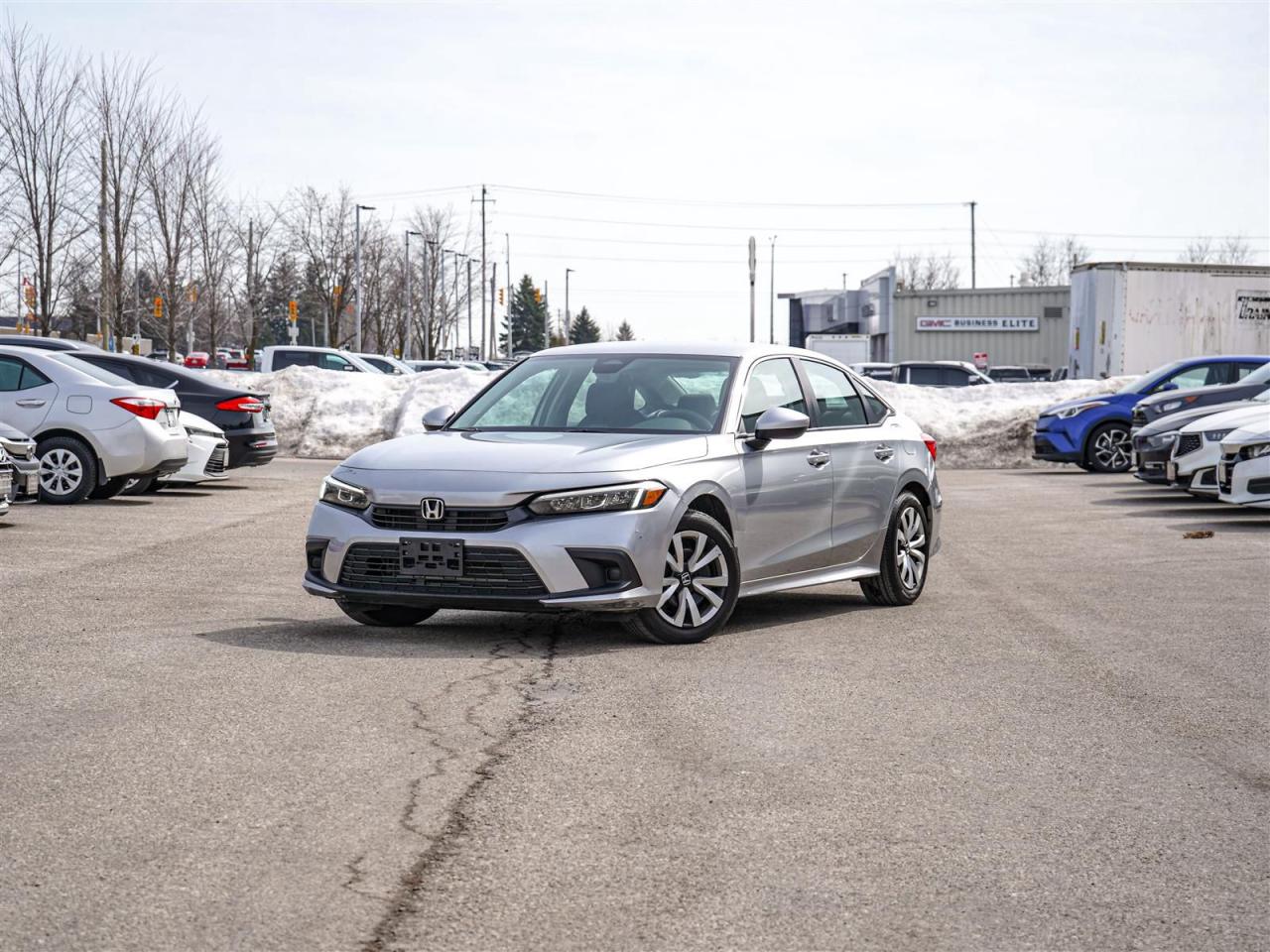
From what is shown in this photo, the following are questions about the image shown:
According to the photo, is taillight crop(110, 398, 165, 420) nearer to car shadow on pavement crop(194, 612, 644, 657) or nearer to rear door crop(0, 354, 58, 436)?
rear door crop(0, 354, 58, 436)

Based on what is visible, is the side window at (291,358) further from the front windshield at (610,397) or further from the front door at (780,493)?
the front door at (780,493)

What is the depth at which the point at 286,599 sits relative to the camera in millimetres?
10164

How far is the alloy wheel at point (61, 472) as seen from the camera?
17156 mm

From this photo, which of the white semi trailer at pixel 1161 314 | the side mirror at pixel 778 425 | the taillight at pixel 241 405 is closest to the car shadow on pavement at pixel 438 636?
the side mirror at pixel 778 425

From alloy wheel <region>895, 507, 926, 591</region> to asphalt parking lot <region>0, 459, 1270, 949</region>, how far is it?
11.9 inches

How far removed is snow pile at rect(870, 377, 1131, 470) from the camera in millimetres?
30406

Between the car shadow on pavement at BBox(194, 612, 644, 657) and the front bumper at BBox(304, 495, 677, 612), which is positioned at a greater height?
the front bumper at BBox(304, 495, 677, 612)

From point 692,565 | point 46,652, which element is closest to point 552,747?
point 692,565

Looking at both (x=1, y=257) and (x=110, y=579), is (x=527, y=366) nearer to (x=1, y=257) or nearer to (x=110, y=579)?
(x=110, y=579)

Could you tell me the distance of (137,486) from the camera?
1873cm

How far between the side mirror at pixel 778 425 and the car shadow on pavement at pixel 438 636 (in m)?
1.26

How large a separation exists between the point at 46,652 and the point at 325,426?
2315cm

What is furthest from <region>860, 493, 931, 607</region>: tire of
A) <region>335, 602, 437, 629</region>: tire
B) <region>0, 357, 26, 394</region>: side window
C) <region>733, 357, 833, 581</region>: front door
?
<region>0, 357, 26, 394</region>: side window

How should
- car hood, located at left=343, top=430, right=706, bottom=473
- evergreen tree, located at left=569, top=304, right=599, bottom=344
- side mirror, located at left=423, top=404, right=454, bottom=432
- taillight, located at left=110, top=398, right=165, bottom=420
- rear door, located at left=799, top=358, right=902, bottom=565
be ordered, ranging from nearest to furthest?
car hood, located at left=343, top=430, right=706, bottom=473, side mirror, located at left=423, top=404, right=454, bottom=432, rear door, located at left=799, top=358, right=902, bottom=565, taillight, located at left=110, top=398, right=165, bottom=420, evergreen tree, located at left=569, top=304, right=599, bottom=344
